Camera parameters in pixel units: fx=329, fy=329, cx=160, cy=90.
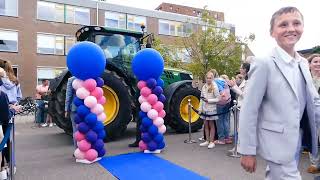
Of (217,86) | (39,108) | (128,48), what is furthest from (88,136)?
(39,108)

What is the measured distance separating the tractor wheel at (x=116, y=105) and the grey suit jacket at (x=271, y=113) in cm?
530

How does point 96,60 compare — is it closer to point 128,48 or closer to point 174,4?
point 128,48

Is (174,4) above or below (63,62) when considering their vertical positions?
above

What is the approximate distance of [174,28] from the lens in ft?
105

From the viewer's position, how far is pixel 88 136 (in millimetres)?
5844

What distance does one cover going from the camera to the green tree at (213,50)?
82.2 feet

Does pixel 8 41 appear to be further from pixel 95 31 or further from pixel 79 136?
pixel 79 136

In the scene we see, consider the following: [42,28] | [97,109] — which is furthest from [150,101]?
[42,28]

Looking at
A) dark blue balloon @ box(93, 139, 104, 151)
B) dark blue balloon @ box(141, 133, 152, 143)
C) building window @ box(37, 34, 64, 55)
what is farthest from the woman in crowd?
building window @ box(37, 34, 64, 55)

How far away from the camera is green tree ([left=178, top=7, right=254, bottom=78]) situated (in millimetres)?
25047

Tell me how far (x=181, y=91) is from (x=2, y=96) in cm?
527

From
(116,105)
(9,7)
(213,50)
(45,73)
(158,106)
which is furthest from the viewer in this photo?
(45,73)

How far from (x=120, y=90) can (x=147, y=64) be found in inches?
55.3

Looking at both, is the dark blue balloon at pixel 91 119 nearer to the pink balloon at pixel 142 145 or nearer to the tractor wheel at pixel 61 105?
the pink balloon at pixel 142 145
